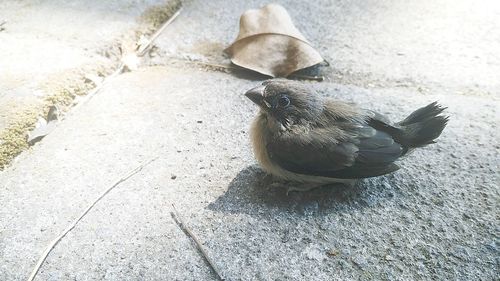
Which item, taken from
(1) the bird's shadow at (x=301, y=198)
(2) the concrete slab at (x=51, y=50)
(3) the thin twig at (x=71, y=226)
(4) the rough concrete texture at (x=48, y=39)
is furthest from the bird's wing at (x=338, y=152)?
(4) the rough concrete texture at (x=48, y=39)

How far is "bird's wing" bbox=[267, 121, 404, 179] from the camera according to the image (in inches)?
72.2

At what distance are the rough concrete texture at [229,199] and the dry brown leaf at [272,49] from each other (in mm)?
134

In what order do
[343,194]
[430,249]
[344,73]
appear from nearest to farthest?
1. [430,249]
2. [343,194]
3. [344,73]

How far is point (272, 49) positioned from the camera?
2707 mm

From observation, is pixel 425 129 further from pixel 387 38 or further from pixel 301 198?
pixel 387 38

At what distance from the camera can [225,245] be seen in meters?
1.72

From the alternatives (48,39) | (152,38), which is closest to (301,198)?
(152,38)

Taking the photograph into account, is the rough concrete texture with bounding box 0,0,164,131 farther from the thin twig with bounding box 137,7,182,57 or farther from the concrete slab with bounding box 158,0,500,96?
the concrete slab with bounding box 158,0,500,96

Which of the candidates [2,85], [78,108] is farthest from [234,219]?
[2,85]

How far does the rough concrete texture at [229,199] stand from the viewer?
5.39 ft

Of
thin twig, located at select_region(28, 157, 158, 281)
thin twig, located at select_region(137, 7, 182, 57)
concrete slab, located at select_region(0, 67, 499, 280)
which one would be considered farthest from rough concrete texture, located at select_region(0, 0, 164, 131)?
thin twig, located at select_region(28, 157, 158, 281)

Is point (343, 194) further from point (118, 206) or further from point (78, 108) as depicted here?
point (78, 108)

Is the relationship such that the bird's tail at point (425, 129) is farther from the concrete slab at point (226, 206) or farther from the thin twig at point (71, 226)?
the thin twig at point (71, 226)

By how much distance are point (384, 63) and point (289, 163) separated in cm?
125
